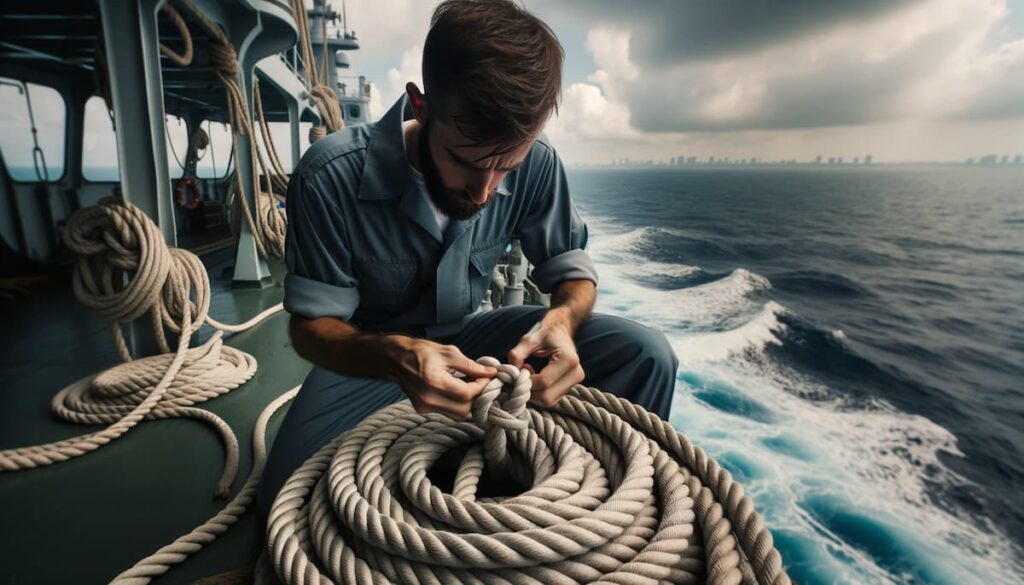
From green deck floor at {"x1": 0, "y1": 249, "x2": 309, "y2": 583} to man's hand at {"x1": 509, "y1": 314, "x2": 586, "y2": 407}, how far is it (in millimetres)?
878

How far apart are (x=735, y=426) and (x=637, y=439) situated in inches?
232

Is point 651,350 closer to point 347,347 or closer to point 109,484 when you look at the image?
point 347,347

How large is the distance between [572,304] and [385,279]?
1.64 ft

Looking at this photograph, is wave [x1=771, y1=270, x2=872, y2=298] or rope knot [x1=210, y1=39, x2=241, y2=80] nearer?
rope knot [x1=210, y1=39, x2=241, y2=80]

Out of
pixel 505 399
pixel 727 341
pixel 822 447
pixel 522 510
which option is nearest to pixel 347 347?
pixel 505 399

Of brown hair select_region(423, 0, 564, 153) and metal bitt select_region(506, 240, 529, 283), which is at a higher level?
brown hair select_region(423, 0, 564, 153)

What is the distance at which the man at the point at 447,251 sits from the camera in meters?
0.94

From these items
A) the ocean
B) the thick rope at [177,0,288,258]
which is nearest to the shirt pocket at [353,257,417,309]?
the thick rope at [177,0,288,258]

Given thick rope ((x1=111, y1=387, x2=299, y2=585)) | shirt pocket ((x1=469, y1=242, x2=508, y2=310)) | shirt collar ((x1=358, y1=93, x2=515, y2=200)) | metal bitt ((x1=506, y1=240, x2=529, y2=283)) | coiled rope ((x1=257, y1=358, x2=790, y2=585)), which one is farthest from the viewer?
metal bitt ((x1=506, y1=240, x2=529, y2=283))

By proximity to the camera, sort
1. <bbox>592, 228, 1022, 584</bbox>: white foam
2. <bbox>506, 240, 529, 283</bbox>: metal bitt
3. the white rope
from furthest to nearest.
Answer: <bbox>592, 228, 1022, 584</bbox>: white foam
<bbox>506, 240, 529, 283</bbox>: metal bitt
the white rope

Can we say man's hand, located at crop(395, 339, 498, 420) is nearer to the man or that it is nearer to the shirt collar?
the man

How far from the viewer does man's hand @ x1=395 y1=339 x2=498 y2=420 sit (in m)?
0.83

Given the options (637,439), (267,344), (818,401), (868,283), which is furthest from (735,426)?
(868,283)

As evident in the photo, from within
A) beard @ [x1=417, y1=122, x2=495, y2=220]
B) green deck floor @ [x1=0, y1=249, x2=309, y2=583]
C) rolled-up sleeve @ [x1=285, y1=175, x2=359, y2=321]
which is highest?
beard @ [x1=417, y1=122, x2=495, y2=220]
